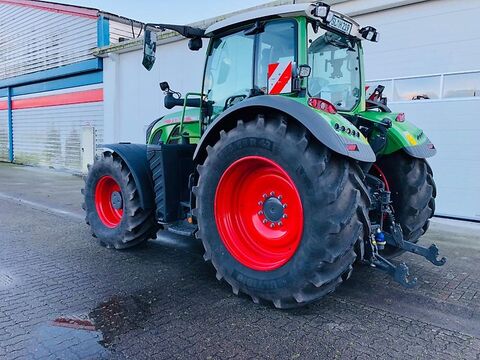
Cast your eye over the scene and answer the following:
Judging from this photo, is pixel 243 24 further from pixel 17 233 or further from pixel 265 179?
pixel 17 233

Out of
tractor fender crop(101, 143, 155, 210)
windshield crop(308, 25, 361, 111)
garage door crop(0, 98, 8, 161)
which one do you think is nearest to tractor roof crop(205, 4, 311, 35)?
windshield crop(308, 25, 361, 111)

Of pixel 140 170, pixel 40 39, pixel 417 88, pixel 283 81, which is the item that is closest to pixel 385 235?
pixel 283 81

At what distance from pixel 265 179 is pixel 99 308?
177cm

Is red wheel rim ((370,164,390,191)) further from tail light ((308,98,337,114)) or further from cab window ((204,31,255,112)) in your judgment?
cab window ((204,31,255,112))

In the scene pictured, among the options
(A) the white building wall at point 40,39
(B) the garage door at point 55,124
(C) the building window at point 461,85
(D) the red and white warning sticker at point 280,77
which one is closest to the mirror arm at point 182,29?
(D) the red and white warning sticker at point 280,77

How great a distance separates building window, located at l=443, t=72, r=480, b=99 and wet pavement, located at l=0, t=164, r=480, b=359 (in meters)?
3.09

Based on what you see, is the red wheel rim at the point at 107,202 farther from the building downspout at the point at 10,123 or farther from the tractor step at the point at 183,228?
the building downspout at the point at 10,123

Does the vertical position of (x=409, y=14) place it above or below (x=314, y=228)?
above

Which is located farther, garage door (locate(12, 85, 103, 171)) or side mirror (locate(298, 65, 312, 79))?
garage door (locate(12, 85, 103, 171))

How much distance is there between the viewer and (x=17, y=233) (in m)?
5.74

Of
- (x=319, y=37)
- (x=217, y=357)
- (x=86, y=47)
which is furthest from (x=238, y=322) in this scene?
(x=86, y=47)

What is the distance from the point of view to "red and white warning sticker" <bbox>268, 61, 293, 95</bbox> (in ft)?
11.1

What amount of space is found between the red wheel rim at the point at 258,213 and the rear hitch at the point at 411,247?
111cm

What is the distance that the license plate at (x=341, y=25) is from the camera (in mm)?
3668
